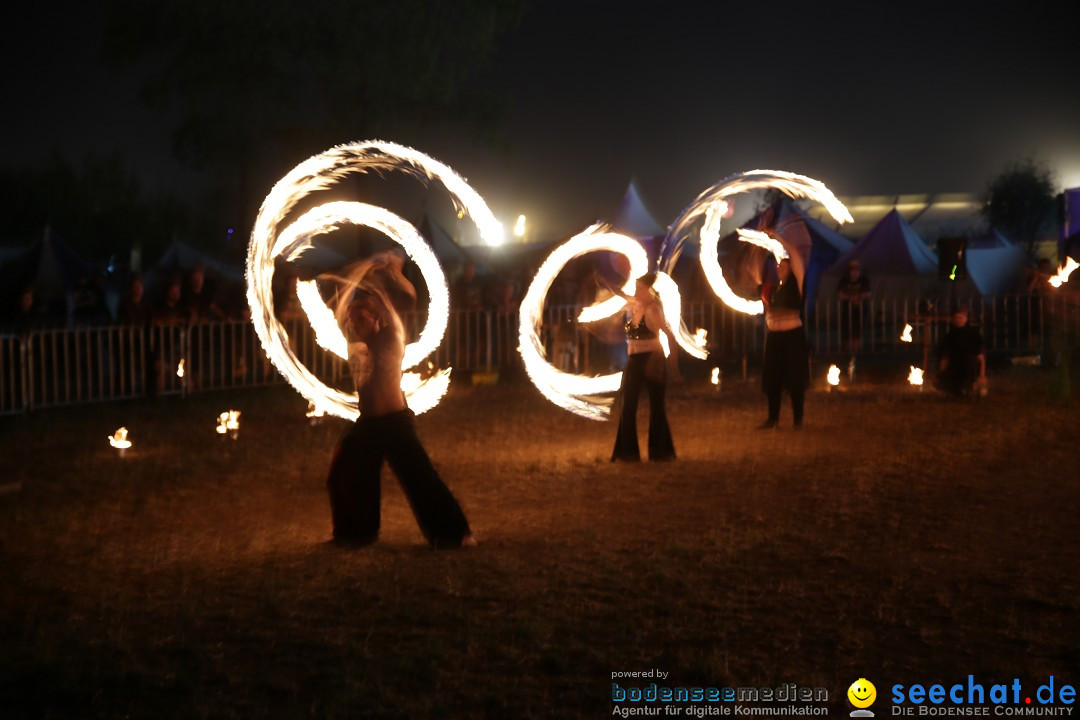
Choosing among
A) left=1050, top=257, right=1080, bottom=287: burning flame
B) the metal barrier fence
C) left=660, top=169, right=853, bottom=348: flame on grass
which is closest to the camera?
left=660, top=169, right=853, bottom=348: flame on grass

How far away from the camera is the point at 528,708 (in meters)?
5.04

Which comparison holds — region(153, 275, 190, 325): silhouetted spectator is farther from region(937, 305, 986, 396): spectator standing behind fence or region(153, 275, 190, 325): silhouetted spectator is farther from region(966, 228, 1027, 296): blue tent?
region(966, 228, 1027, 296): blue tent

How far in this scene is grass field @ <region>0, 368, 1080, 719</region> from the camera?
5402mm

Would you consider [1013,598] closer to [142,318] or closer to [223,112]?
[142,318]

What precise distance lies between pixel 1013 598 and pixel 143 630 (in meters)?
4.37

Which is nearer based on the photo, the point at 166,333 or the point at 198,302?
the point at 166,333

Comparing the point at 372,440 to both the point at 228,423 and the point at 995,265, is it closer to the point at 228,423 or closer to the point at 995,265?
the point at 228,423

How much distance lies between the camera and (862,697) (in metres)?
5.06

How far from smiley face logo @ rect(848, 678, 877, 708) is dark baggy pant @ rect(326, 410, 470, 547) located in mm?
3342

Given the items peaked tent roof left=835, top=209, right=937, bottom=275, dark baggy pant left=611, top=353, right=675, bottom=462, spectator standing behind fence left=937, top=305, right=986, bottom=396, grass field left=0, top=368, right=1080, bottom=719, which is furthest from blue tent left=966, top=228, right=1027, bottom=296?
dark baggy pant left=611, top=353, right=675, bottom=462

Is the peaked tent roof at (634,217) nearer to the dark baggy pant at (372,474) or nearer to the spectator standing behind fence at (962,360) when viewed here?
the spectator standing behind fence at (962,360)

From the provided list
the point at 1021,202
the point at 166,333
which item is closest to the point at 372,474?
the point at 166,333

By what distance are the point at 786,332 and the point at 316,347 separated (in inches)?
343

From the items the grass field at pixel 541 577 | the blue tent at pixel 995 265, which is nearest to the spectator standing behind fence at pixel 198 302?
the grass field at pixel 541 577
